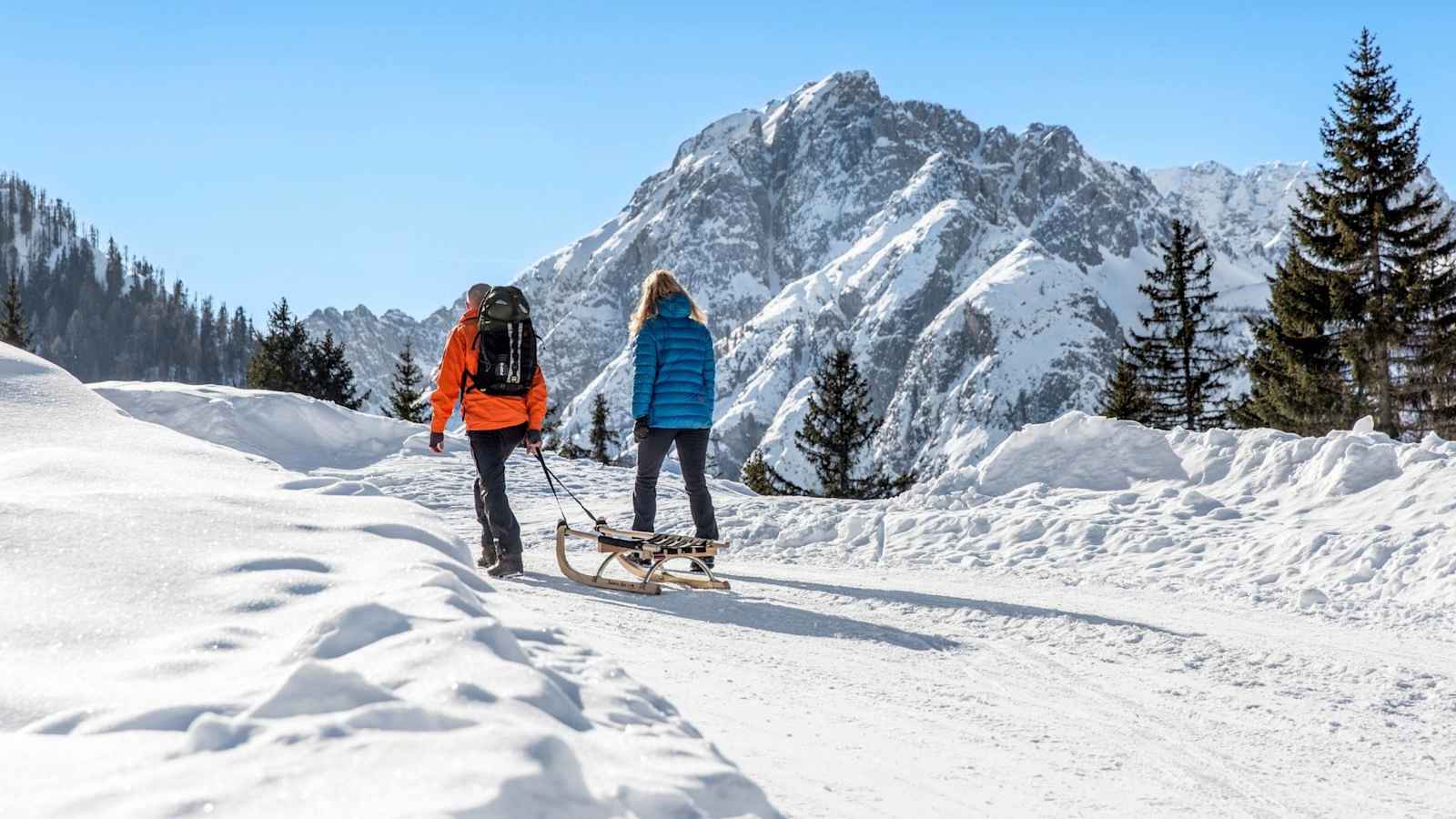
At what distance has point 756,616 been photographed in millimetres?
7191

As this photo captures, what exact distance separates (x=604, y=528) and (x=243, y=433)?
11.4 m

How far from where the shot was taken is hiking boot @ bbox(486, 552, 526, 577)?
8.29 m

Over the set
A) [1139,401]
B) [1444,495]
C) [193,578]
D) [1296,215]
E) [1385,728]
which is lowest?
[1385,728]

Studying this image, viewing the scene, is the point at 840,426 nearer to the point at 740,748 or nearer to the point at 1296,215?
the point at 1296,215

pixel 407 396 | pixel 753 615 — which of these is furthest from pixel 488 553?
pixel 407 396

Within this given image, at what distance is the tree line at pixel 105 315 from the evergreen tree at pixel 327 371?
118 m

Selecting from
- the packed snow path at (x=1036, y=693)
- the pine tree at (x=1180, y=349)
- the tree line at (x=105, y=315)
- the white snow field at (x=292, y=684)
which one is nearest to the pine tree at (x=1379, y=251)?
the pine tree at (x=1180, y=349)

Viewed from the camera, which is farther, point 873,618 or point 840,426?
point 840,426

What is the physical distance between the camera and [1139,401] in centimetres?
4400

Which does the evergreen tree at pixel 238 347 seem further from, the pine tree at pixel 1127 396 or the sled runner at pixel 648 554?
the sled runner at pixel 648 554

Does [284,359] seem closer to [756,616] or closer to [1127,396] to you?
[1127,396]

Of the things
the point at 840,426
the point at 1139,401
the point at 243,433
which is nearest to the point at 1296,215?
the point at 1139,401

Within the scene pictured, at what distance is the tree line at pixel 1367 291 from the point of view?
28609 millimetres

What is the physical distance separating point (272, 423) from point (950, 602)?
46.7 ft
